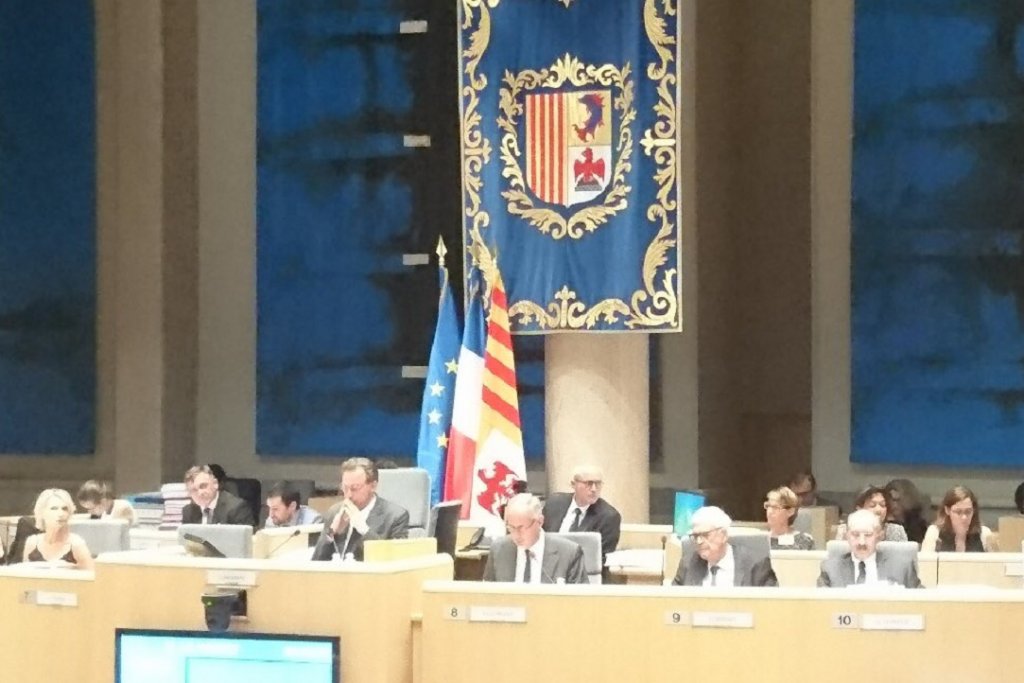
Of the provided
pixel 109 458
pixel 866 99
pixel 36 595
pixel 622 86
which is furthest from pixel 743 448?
pixel 36 595

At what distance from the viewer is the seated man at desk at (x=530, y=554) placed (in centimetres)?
796

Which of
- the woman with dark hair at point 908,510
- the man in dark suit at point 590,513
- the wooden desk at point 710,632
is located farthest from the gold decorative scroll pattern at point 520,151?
the wooden desk at point 710,632

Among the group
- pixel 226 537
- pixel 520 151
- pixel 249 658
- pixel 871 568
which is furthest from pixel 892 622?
pixel 520 151

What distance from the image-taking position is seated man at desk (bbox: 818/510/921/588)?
7.83m

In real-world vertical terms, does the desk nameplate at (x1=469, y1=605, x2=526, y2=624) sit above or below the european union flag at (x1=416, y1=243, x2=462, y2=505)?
below

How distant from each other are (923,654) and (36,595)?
3.26 metres

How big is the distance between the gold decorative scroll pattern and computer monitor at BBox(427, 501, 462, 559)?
11.5 ft

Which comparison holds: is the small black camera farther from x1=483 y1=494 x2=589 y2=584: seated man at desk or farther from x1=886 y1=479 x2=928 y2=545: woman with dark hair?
x1=886 y1=479 x2=928 y2=545: woman with dark hair

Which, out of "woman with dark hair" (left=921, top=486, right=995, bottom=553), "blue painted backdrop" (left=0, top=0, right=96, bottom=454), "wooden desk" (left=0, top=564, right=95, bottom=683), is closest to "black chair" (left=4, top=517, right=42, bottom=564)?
"wooden desk" (left=0, top=564, right=95, bottom=683)

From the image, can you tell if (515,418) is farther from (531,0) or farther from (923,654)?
(923,654)

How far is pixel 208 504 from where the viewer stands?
11648 mm

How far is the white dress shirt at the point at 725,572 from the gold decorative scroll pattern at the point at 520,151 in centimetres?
504

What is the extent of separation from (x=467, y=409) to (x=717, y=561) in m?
4.96

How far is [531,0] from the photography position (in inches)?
501
